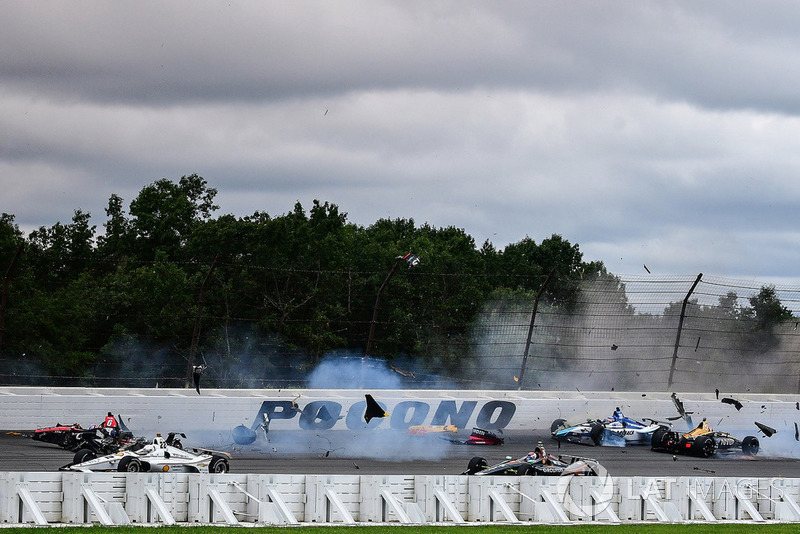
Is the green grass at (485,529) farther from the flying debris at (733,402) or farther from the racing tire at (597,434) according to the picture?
the flying debris at (733,402)

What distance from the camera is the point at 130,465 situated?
19.5m

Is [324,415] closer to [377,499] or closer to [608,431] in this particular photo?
[608,431]

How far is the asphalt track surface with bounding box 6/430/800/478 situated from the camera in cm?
2130

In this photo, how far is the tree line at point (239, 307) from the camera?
30.1m

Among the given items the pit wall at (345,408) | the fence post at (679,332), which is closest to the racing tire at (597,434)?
the pit wall at (345,408)

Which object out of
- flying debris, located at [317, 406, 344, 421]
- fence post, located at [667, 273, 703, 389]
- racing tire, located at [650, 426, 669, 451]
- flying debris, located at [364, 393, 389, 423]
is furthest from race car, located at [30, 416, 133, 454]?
fence post, located at [667, 273, 703, 389]

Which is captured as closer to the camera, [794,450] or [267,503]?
[267,503]

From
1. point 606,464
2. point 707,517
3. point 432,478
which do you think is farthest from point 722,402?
point 432,478

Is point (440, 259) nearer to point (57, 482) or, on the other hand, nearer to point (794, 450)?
point (794, 450)

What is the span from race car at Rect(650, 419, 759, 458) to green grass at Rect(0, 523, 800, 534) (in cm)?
964

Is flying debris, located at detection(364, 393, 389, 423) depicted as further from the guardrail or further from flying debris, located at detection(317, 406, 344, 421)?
the guardrail

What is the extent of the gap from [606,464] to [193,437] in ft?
32.8

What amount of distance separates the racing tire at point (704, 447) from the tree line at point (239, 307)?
544cm

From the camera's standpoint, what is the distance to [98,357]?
3412 centimetres
